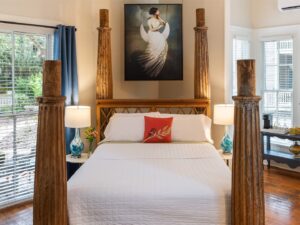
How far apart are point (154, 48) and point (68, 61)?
1.25 m

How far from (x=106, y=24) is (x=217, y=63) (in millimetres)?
1584

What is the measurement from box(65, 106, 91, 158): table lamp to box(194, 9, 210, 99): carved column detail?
1518 mm

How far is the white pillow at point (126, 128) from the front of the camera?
3996 millimetres

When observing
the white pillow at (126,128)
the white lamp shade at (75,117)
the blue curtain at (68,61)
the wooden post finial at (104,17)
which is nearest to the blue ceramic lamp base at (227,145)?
the white pillow at (126,128)

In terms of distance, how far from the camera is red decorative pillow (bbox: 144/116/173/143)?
12.8ft

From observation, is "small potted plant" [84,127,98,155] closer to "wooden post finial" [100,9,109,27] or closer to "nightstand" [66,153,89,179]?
"nightstand" [66,153,89,179]

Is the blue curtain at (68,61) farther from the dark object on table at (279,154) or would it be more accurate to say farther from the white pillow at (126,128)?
the dark object on table at (279,154)

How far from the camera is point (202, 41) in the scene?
4.55 metres

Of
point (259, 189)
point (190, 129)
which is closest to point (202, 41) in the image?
point (190, 129)

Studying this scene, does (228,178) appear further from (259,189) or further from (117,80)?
(117,80)

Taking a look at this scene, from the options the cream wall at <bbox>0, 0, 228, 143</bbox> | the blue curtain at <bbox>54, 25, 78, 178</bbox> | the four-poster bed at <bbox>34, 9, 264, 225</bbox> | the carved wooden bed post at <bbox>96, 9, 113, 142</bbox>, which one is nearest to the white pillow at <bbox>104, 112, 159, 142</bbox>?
the carved wooden bed post at <bbox>96, 9, 113, 142</bbox>

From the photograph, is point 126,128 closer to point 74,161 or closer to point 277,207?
point 74,161

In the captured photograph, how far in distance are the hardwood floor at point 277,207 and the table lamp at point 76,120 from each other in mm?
825

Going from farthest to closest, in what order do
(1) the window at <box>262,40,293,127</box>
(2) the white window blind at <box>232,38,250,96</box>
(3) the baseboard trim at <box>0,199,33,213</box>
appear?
(2) the white window blind at <box>232,38,250,96</box>, (1) the window at <box>262,40,293,127</box>, (3) the baseboard trim at <box>0,199,33,213</box>
